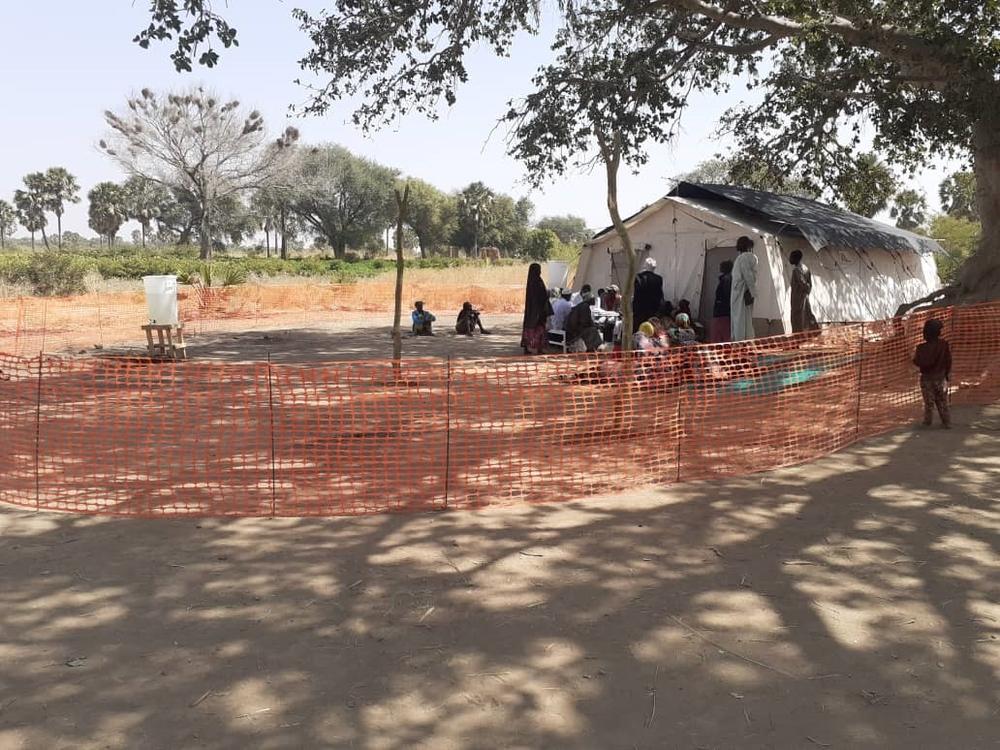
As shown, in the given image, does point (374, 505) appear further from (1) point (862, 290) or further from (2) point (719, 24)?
(1) point (862, 290)

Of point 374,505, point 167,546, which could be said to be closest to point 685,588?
point 374,505

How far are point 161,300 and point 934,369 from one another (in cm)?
1177

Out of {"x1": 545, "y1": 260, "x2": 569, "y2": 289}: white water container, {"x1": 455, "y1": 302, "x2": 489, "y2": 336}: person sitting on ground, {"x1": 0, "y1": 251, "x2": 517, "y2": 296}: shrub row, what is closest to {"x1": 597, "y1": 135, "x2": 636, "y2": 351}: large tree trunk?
{"x1": 455, "y1": 302, "x2": 489, "y2": 336}: person sitting on ground

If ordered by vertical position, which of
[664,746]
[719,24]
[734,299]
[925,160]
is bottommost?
[664,746]

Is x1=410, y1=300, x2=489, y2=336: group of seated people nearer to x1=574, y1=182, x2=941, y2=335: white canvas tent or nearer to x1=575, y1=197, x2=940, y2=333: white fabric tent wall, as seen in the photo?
x1=575, y1=197, x2=940, y2=333: white fabric tent wall

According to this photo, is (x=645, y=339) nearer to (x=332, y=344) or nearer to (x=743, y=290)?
(x=743, y=290)

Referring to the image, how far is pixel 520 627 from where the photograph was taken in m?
3.72

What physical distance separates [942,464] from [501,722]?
5136 mm

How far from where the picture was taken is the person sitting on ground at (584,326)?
39.9 ft

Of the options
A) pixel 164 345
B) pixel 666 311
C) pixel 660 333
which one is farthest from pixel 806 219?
pixel 164 345

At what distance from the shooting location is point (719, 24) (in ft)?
→ 39.7

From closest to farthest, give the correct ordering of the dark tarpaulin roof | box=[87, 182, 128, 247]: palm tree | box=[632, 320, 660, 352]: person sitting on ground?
box=[632, 320, 660, 352]: person sitting on ground, the dark tarpaulin roof, box=[87, 182, 128, 247]: palm tree

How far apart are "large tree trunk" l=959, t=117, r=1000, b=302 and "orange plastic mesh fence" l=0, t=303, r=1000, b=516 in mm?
1781

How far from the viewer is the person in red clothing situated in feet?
24.9
